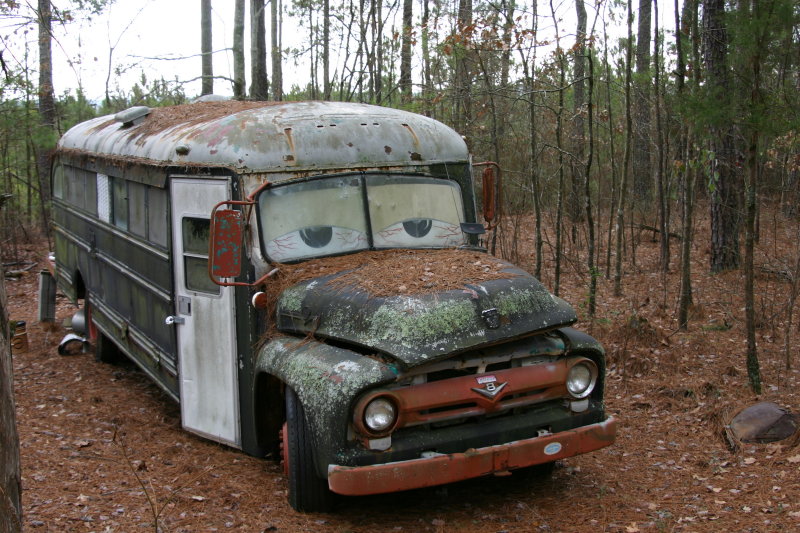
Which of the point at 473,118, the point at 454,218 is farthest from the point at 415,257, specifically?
the point at 473,118

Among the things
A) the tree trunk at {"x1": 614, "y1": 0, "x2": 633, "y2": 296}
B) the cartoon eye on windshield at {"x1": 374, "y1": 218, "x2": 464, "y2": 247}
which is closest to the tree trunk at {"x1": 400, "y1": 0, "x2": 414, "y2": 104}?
the tree trunk at {"x1": 614, "y1": 0, "x2": 633, "y2": 296}

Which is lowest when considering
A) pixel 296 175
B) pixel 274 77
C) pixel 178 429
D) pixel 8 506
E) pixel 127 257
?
pixel 178 429

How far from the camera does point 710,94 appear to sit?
23.4 ft

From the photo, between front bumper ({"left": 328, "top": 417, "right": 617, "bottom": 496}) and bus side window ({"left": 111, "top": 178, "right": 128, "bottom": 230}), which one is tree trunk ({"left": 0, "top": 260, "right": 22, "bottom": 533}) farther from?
bus side window ({"left": 111, "top": 178, "right": 128, "bottom": 230})

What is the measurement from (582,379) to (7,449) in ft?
11.1

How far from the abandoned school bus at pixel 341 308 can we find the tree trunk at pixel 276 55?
14.0m

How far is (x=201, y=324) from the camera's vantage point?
6.23 meters

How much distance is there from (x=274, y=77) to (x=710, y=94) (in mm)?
17634

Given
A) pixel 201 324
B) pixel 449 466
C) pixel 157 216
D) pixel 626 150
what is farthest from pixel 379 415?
pixel 626 150

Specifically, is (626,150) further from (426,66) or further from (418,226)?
(426,66)

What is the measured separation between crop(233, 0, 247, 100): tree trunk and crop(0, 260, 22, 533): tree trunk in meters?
15.0

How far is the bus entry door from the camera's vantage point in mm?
5969

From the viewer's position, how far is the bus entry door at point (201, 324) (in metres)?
5.97

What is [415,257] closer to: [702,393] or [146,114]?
[702,393]
